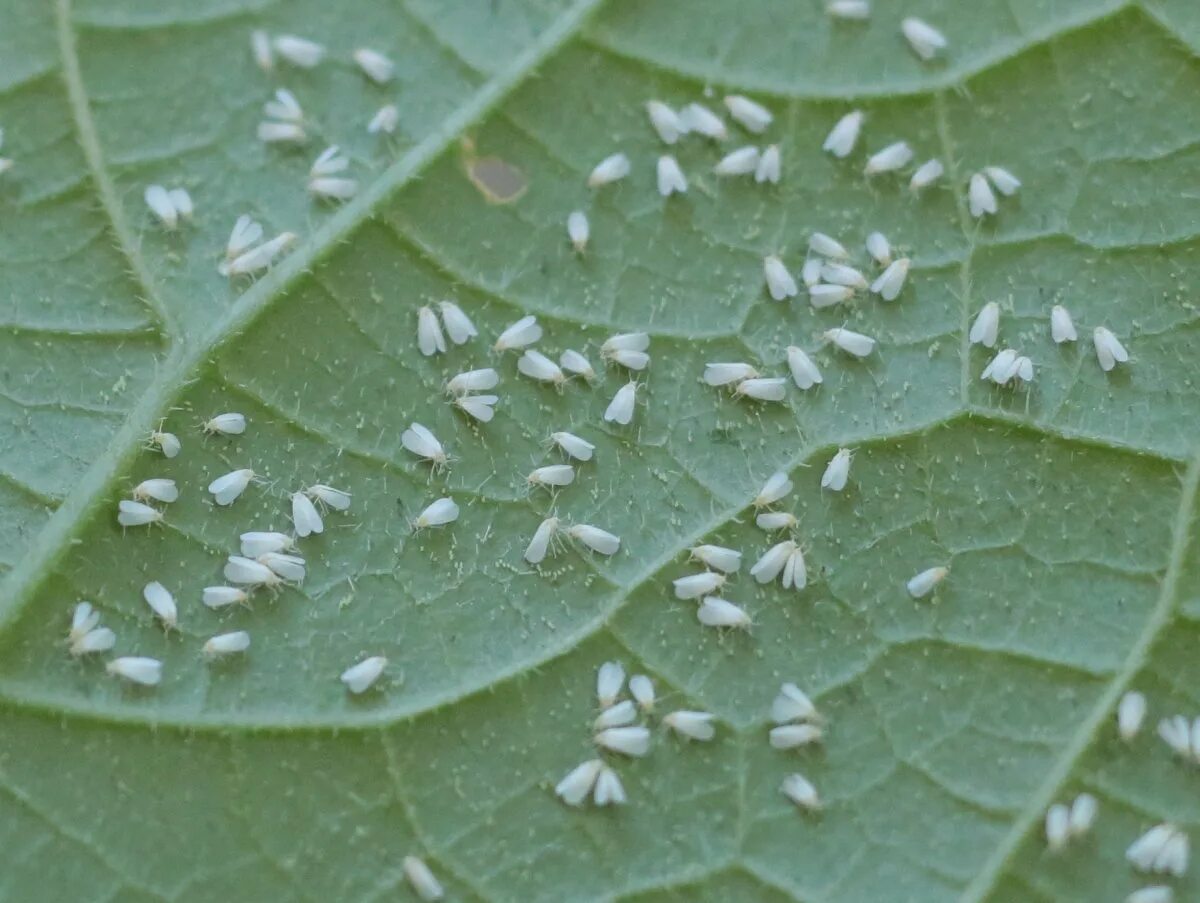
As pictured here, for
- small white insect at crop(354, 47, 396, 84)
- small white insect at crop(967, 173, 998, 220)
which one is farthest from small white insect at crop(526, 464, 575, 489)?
small white insect at crop(967, 173, 998, 220)

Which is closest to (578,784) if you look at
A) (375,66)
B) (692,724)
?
(692,724)

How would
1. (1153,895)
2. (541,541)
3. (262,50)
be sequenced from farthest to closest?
1. (262,50)
2. (541,541)
3. (1153,895)

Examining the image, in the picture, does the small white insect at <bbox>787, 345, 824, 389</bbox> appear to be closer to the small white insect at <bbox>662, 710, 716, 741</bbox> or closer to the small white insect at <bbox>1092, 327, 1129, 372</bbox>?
the small white insect at <bbox>1092, 327, 1129, 372</bbox>

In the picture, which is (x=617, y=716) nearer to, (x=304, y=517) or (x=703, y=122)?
(x=304, y=517)

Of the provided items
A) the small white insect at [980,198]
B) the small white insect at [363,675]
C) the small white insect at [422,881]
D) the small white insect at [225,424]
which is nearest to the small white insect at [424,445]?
the small white insect at [225,424]

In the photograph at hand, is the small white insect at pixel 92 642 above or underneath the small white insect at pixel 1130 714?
above

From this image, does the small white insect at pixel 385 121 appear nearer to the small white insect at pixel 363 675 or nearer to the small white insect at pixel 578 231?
the small white insect at pixel 578 231

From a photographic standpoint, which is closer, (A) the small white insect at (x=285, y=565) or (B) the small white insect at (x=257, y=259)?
(A) the small white insect at (x=285, y=565)
